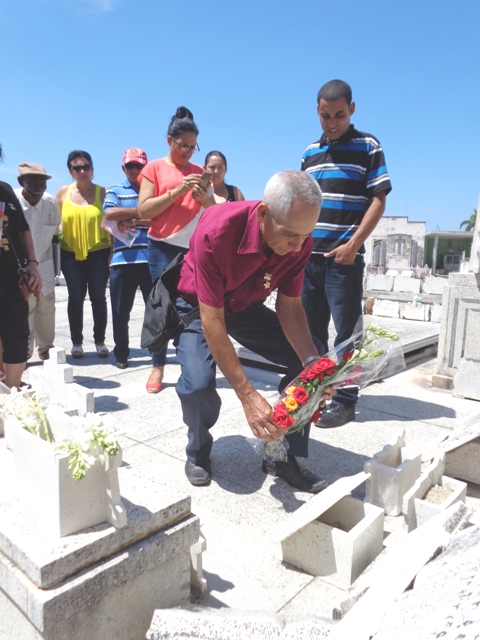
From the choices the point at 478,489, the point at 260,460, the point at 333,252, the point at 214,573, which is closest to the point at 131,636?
the point at 214,573

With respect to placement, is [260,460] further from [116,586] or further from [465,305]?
[465,305]

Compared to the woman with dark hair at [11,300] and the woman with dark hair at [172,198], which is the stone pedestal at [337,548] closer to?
the woman with dark hair at [11,300]

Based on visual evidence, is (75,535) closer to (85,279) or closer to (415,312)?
(85,279)

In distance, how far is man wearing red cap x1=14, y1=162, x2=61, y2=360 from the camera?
182 inches

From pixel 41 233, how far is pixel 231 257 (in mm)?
3080

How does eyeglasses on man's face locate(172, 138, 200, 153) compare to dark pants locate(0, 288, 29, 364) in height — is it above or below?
above

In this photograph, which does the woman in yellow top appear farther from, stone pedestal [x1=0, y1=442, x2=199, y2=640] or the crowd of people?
stone pedestal [x1=0, y1=442, x2=199, y2=640]

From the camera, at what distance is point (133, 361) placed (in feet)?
17.7

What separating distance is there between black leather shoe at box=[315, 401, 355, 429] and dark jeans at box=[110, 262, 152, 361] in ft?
6.43

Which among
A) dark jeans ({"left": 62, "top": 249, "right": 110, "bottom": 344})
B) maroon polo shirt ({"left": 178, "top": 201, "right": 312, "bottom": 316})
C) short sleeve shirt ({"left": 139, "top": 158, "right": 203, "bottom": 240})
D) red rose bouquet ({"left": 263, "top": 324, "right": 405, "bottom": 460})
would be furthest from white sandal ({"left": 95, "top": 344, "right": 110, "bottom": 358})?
red rose bouquet ({"left": 263, "top": 324, "right": 405, "bottom": 460})

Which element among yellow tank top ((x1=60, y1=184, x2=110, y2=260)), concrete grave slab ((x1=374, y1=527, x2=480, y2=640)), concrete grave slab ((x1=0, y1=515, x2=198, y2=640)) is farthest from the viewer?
yellow tank top ((x1=60, y1=184, x2=110, y2=260))

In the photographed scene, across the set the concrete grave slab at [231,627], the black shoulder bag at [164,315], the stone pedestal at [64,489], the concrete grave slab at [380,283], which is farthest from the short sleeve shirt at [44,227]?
the concrete grave slab at [380,283]

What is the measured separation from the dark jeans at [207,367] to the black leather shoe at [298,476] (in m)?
0.07

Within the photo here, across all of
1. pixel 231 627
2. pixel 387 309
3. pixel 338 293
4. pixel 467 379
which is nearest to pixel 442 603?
pixel 231 627
